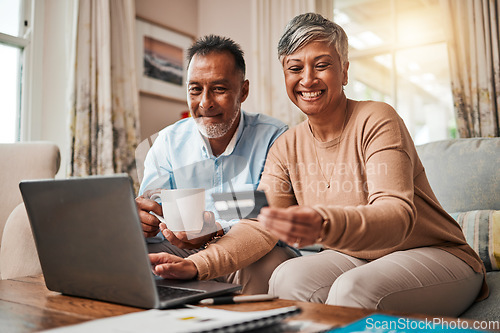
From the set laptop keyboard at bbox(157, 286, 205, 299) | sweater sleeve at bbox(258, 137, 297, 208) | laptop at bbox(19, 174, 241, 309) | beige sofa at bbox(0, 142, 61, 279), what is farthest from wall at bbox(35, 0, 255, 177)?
laptop keyboard at bbox(157, 286, 205, 299)

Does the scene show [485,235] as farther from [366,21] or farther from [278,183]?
[366,21]

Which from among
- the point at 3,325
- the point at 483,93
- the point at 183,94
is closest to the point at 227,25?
the point at 183,94

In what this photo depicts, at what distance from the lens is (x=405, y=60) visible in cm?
381

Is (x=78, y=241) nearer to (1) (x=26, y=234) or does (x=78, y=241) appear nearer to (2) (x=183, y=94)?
(1) (x=26, y=234)

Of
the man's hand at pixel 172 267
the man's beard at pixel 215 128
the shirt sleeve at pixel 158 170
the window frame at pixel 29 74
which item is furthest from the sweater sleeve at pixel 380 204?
the window frame at pixel 29 74

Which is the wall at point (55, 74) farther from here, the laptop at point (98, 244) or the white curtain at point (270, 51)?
the laptop at point (98, 244)

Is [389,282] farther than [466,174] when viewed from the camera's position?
No

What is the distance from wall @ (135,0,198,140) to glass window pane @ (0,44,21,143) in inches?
38.2

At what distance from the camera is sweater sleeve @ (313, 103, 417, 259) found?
756 mm

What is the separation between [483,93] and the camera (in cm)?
306

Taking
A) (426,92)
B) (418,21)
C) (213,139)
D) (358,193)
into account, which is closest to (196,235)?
(358,193)

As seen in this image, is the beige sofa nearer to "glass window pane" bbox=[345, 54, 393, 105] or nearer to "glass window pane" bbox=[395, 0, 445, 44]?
"glass window pane" bbox=[345, 54, 393, 105]

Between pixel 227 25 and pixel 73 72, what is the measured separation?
1824 mm

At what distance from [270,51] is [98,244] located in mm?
3436
